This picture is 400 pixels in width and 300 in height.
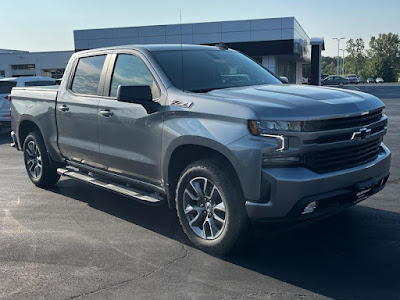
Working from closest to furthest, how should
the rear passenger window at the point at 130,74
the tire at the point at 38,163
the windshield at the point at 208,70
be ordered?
the windshield at the point at 208,70
the rear passenger window at the point at 130,74
the tire at the point at 38,163

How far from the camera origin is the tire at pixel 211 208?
4.24 meters

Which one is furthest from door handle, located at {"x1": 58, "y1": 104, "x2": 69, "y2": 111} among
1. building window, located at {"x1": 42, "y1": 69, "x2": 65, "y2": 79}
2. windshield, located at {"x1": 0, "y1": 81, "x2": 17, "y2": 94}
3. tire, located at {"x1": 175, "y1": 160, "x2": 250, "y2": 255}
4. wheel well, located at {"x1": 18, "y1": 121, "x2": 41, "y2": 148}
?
building window, located at {"x1": 42, "y1": 69, "x2": 65, "y2": 79}

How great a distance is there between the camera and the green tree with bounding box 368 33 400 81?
309ft

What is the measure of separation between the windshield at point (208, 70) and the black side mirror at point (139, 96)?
311 mm

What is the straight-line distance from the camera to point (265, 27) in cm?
3947

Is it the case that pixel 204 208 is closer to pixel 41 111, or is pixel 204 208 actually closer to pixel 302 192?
pixel 302 192

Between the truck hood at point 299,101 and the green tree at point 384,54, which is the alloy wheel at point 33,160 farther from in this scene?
the green tree at point 384,54

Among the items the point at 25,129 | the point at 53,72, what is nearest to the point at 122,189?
the point at 25,129

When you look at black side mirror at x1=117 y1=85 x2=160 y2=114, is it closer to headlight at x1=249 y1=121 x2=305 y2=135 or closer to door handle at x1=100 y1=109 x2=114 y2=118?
door handle at x1=100 y1=109 x2=114 y2=118

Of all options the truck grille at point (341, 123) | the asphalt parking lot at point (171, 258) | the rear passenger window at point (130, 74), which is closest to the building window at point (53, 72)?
the asphalt parking lot at point (171, 258)

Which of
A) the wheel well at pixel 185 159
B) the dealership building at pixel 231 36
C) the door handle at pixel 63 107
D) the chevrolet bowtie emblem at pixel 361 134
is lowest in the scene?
the wheel well at pixel 185 159

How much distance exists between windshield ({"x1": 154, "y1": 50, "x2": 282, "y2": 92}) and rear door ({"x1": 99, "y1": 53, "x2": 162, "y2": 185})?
0.79 feet

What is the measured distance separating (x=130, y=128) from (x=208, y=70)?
1097 mm

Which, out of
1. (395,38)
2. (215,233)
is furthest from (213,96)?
(395,38)
